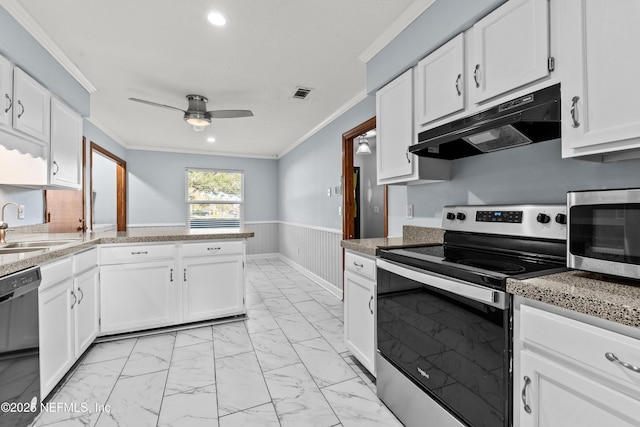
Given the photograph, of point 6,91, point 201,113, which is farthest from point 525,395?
point 201,113

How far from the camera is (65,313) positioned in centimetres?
201

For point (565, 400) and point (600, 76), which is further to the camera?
point (600, 76)

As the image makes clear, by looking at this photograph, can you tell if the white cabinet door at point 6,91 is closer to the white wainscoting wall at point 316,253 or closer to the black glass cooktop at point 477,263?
the black glass cooktop at point 477,263

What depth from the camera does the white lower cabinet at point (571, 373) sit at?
0.78 metres

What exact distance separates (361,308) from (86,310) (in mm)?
2155

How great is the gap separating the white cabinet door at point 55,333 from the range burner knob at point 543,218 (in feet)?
8.88

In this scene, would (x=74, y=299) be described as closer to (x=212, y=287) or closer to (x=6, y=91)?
(x=212, y=287)

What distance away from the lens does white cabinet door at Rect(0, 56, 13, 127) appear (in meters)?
1.93

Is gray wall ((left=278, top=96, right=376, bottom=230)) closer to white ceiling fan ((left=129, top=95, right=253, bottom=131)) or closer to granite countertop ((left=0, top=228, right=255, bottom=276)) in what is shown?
white ceiling fan ((left=129, top=95, right=253, bottom=131))

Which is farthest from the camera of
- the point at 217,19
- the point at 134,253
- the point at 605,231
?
the point at 134,253

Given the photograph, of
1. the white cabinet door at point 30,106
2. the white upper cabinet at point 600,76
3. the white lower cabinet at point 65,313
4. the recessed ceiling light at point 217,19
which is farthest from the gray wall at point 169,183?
the white upper cabinet at point 600,76

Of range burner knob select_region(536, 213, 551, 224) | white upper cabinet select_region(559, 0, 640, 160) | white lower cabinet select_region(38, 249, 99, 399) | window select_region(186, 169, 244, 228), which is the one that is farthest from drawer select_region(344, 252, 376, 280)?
window select_region(186, 169, 244, 228)

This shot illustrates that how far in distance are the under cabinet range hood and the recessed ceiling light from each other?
1.58 m

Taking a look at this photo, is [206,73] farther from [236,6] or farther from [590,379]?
[590,379]
